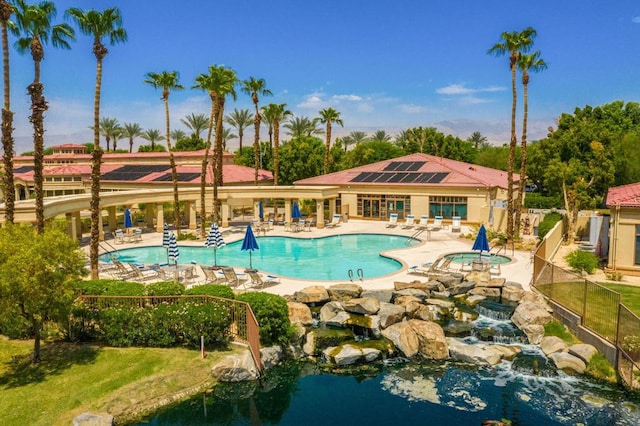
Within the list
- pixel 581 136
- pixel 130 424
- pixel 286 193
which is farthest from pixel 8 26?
pixel 581 136

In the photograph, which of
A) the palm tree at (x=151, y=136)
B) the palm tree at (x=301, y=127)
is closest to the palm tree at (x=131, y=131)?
the palm tree at (x=151, y=136)

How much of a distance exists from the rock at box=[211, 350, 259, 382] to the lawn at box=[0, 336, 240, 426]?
30cm

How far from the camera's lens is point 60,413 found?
11539mm

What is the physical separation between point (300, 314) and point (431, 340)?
4941 mm

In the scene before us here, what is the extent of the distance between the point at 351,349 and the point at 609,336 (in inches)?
311

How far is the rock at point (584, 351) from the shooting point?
14500mm

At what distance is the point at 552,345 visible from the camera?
15586mm

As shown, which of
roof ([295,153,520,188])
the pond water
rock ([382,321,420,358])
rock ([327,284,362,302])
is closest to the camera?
the pond water

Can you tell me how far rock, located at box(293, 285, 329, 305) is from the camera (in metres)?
19.4

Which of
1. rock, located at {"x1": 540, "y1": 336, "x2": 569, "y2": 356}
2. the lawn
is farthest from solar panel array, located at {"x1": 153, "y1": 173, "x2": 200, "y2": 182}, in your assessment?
rock, located at {"x1": 540, "y1": 336, "x2": 569, "y2": 356}

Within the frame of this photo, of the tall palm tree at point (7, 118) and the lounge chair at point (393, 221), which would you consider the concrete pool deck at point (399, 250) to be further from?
the tall palm tree at point (7, 118)

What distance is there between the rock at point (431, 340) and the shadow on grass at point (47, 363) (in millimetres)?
10283

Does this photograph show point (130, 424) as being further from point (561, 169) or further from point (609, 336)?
point (561, 169)

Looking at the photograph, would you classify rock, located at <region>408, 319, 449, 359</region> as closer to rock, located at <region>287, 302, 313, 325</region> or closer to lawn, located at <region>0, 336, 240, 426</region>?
rock, located at <region>287, 302, 313, 325</region>
